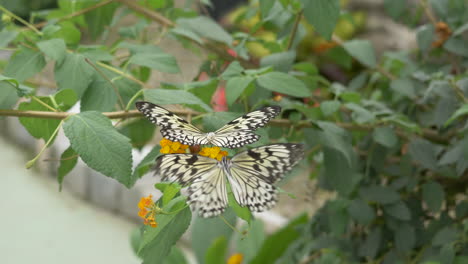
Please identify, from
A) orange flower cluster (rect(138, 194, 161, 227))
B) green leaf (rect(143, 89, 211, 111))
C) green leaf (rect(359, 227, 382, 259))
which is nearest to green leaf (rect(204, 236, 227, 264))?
green leaf (rect(359, 227, 382, 259))

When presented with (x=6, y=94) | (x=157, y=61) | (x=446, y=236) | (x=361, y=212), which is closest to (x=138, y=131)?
(x=157, y=61)

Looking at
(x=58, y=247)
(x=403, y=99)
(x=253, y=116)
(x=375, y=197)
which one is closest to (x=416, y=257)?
(x=375, y=197)

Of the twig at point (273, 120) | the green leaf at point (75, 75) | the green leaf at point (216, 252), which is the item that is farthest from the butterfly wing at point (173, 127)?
the green leaf at point (216, 252)

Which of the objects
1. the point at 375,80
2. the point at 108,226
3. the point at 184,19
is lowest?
the point at 108,226

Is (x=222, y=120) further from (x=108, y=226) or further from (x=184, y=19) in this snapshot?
(x=108, y=226)

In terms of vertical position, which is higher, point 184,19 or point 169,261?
point 184,19

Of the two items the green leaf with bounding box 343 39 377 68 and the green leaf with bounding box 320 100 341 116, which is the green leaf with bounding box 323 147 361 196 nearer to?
the green leaf with bounding box 320 100 341 116
